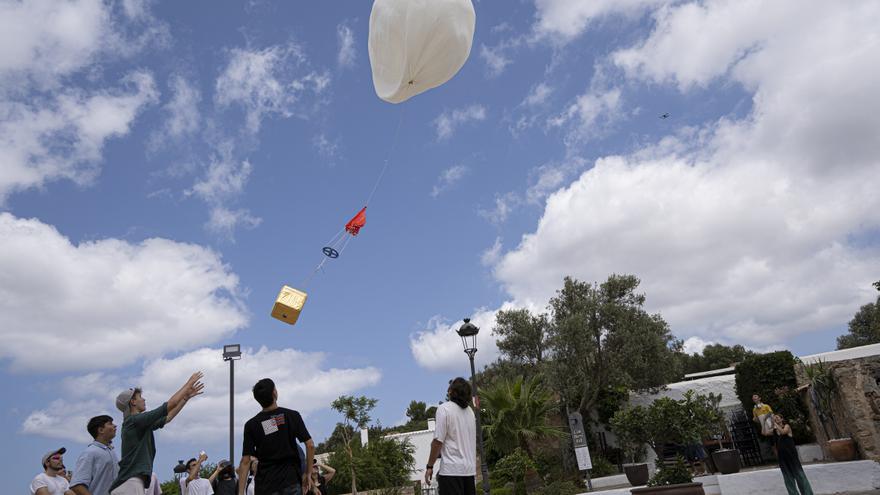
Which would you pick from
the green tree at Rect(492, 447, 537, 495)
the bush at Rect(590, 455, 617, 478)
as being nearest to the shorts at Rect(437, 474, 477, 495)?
the green tree at Rect(492, 447, 537, 495)

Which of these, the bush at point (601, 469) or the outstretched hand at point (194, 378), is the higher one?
the outstretched hand at point (194, 378)

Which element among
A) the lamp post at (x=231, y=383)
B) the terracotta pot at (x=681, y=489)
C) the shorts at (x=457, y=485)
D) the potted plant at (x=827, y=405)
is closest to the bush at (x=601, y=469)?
the potted plant at (x=827, y=405)

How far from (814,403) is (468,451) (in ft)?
43.5

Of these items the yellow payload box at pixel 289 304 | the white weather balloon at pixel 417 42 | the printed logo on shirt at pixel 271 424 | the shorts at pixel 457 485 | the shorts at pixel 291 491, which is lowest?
the shorts at pixel 457 485

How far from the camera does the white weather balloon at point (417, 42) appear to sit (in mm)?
5980

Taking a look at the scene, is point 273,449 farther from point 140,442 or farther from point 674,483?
point 674,483

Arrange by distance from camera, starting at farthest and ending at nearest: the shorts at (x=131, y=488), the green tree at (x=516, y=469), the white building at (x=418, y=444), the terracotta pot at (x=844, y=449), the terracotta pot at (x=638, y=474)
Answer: the white building at (x=418, y=444) < the green tree at (x=516, y=469) < the terracotta pot at (x=638, y=474) < the terracotta pot at (x=844, y=449) < the shorts at (x=131, y=488)

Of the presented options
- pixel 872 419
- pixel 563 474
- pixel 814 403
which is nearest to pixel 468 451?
pixel 872 419

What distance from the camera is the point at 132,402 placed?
168 inches

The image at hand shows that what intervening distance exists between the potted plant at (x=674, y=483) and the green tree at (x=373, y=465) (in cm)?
1574

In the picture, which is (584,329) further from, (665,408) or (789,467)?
(789,467)

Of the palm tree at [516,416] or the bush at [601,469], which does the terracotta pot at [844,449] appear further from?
the bush at [601,469]

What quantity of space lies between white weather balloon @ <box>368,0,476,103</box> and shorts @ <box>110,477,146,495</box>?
4.55m

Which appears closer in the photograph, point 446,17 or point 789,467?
point 446,17
